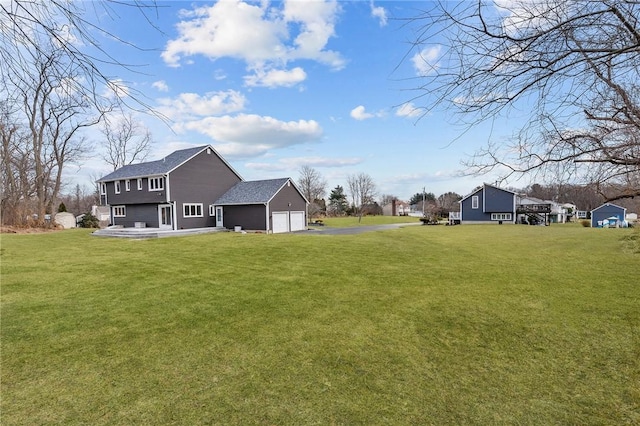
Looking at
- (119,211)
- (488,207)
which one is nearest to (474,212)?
(488,207)

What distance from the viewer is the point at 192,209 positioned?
26.4 meters

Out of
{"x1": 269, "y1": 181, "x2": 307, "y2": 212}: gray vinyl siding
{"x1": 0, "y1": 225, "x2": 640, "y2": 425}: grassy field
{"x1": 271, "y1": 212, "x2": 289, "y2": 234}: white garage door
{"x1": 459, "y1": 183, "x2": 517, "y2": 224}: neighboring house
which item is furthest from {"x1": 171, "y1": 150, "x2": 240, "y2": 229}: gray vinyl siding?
{"x1": 459, "y1": 183, "x2": 517, "y2": 224}: neighboring house

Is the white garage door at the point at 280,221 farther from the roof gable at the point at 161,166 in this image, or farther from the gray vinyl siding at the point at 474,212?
the gray vinyl siding at the point at 474,212

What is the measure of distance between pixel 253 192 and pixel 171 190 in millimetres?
6532

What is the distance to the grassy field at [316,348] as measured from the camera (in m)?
3.07

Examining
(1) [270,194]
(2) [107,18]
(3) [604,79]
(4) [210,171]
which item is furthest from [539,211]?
(2) [107,18]

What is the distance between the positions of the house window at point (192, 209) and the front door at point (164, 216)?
49.5 inches

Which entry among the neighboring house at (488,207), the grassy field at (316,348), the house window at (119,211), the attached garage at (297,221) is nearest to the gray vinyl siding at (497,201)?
the neighboring house at (488,207)

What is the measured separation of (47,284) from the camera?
7.17 meters

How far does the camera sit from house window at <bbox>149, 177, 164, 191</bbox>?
2495 cm

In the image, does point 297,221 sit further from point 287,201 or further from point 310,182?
point 310,182

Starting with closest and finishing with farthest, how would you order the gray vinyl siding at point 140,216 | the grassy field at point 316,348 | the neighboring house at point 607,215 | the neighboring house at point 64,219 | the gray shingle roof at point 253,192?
the grassy field at point 316,348
the gray vinyl siding at point 140,216
the gray shingle roof at point 253,192
the neighboring house at point 64,219
the neighboring house at point 607,215

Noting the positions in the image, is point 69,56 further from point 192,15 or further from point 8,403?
point 8,403

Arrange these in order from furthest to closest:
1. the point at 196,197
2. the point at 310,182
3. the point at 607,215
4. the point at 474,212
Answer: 1. the point at 310,182
2. the point at 474,212
3. the point at 607,215
4. the point at 196,197
